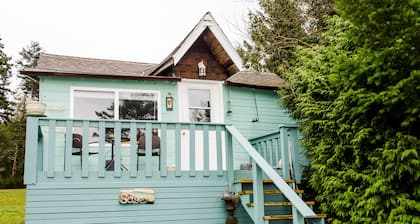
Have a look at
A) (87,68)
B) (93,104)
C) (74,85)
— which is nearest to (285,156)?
(93,104)

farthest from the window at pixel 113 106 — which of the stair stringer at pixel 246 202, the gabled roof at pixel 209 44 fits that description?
the stair stringer at pixel 246 202

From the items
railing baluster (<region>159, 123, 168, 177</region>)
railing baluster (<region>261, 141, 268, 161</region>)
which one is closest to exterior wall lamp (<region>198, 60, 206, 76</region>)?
railing baluster (<region>261, 141, 268, 161</region>)

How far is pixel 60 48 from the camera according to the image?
1180 inches

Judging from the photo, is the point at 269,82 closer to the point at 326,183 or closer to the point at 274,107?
Result: the point at 274,107

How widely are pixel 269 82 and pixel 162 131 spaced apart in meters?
4.35

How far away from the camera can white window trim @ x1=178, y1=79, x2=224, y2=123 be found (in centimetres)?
771

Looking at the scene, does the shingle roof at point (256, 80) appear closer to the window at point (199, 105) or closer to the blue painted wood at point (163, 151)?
the window at point (199, 105)

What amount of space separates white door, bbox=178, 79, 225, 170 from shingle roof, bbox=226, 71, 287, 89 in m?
0.42

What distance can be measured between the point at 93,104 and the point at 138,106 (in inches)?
33.6

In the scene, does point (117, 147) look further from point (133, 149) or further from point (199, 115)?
point (199, 115)

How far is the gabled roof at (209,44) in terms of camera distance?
7.11m

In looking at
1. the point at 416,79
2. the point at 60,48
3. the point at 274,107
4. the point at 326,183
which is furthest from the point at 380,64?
the point at 60,48

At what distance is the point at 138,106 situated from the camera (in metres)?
7.48

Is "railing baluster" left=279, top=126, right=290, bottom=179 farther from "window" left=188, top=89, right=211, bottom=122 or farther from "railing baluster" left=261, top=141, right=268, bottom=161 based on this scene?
"window" left=188, top=89, right=211, bottom=122
